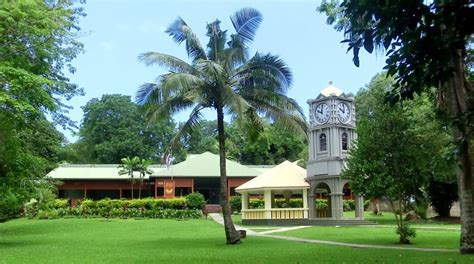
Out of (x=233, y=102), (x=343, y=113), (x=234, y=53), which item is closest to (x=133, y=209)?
(x=343, y=113)

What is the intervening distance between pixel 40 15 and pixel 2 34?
1.59m

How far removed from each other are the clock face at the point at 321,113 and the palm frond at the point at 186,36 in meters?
14.1

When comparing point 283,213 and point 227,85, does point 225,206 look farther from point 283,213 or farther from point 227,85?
point 283,213

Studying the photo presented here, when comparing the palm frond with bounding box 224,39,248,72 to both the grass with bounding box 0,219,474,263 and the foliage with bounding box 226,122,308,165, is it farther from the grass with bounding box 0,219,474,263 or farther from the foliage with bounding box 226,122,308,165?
the foliage with bounding box 226,122,308,165

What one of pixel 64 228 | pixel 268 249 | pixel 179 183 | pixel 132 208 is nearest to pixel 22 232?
pixel 64 228

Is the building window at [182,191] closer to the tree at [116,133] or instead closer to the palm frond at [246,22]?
the tree at [116,133]

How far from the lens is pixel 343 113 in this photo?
1302 inches

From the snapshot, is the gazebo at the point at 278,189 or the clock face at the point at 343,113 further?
the gazebo at the point at 278,189

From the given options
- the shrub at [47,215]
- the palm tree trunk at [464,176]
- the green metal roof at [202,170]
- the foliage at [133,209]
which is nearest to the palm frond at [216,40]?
the palm tree trunk at [464,176]

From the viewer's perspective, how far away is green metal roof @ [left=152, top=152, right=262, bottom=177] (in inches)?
1927

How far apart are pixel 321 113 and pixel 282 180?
5.44 metres

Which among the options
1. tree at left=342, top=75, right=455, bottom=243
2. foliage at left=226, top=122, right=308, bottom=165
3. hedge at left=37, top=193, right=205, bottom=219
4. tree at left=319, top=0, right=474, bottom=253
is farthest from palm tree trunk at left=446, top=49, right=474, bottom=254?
foliage at left=226, top=122, right=308, bottom=165

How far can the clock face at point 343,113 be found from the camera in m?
32.8

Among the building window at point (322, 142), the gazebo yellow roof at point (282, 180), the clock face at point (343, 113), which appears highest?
the clock face at point (343, 113)
